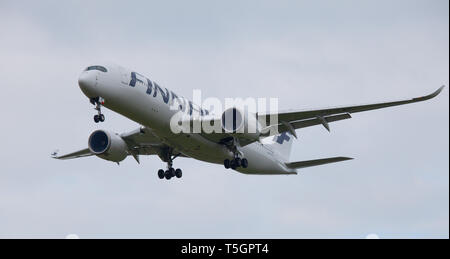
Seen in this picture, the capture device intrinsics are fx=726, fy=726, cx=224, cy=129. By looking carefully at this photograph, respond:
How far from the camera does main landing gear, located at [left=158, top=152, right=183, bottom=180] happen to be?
1594 inches

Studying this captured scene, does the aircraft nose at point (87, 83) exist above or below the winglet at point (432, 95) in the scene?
above

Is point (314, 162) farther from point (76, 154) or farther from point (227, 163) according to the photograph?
point (76, 154)

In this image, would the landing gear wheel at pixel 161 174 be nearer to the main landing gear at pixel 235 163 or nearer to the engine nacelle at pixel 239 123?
the main landing gear at pixel 235 163

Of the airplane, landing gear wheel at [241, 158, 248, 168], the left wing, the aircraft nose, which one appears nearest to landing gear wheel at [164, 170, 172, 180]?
the airplane

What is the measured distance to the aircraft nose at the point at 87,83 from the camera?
32.3 metres

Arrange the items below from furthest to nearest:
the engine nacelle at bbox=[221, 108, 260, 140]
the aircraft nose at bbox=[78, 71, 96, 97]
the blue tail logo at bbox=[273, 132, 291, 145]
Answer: the blue tail logo at bbox=[273, 132, 291, 145]
the engine nacelle at bbox=[221, 108, 260, 140]
the aircraft nose at bbox=[78, 71, 96, 97]

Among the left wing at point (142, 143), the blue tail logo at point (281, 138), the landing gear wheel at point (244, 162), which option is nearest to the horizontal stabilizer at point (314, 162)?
the blue tail logo at point (281, 138)

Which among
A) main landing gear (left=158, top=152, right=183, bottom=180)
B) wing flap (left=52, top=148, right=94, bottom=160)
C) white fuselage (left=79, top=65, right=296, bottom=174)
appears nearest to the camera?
white fuselage (left=79, top=65, right=296, bottom=174)

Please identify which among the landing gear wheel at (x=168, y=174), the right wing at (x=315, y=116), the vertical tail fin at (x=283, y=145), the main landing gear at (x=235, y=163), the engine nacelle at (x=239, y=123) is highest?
the vertical tail fin at (x=283, y=145)

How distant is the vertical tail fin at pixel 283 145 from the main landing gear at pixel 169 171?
19.2 ft

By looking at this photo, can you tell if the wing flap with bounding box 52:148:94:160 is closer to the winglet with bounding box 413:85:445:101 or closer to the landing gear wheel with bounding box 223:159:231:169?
the landing gear wheel with bounding box 223:159:231:169

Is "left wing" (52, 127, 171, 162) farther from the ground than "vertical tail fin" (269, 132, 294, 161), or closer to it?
closer to it

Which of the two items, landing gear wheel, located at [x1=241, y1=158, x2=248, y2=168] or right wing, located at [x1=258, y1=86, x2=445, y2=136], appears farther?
landing gear wheel, located at [x1=241, y1=158, x2=248, y2=168]
